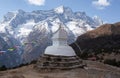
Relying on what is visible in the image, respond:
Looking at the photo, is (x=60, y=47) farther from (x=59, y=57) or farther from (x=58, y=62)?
(x=58, y=62)

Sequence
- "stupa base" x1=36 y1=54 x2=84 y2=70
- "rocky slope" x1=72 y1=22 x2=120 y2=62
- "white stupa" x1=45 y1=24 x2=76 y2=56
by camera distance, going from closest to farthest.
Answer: "stupa base" x1=36 y1=54 x2=84 y2=70 → "white stupa" x1=45 y1=24 x2=76 y2=56 → "rocky slope" x1=72 y1=22 x2=120 y2=62

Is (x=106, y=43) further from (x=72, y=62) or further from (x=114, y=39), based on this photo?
(x=72, y=62)

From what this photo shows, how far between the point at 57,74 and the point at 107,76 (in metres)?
8.26

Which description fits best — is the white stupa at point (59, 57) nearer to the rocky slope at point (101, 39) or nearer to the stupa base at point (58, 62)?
the stupa base at point (58, 62)

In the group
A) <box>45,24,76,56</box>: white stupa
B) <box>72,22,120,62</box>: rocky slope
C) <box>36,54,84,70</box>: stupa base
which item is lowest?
<box>36,54,84,70</box>: stupa base

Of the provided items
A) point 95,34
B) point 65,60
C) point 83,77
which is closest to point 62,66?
point 65,60

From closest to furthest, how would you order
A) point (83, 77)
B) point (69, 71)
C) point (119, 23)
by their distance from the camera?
point (83, 77) → point (69, 71) → point (119, 23)

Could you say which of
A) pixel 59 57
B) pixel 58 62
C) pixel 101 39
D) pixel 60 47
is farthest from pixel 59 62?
pixel 101 39

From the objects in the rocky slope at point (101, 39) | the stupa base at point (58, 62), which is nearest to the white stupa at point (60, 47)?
the stupa base at point (58, 62)

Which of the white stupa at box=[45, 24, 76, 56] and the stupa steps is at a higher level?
the white stupa at box=[45, 24, 76, 56]

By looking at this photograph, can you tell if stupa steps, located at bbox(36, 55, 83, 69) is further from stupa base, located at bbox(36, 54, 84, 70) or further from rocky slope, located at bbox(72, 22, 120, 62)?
rocky slope, located at bbox(72, 22, 120, 62)

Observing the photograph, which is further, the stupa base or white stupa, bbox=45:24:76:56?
white stupa, bbox=45:24:76:56

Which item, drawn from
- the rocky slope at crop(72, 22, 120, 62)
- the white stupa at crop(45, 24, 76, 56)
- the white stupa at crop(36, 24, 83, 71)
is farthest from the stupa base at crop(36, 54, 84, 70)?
the rocky slope at crop(72, 22, 120, 62)

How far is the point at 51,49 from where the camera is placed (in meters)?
53.6
